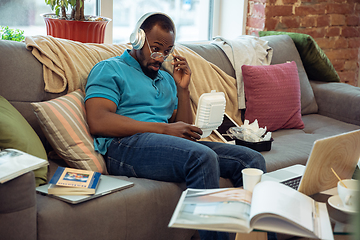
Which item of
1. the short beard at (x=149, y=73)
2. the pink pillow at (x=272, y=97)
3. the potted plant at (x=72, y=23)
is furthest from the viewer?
the pink pillow at (x=272, y=97)

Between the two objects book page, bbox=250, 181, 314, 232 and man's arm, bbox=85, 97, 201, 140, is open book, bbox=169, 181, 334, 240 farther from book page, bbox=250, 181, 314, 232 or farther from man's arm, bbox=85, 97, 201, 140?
man's arm, bbox=85, 97, 201, 140

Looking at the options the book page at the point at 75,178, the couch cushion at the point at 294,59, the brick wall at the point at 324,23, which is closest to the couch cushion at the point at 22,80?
the book page at the point at 75,178

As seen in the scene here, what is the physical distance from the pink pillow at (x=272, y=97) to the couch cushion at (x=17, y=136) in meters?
1.25

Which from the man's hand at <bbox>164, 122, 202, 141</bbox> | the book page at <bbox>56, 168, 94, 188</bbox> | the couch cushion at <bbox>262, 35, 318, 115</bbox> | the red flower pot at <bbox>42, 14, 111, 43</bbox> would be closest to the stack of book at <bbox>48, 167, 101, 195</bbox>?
the book page at <bbox>56, 168, 94, 188</bbox>

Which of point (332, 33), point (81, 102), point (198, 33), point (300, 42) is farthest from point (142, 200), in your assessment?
point (332, 33)

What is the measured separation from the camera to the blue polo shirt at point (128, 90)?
1553mm

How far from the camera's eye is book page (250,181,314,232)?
0.81 metres

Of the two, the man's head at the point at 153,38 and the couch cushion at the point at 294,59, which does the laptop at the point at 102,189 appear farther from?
the couch cushion at the point at 294,59

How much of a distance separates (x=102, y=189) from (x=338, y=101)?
1.79m

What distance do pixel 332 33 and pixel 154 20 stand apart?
2260mm

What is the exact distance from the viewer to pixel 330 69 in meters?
2.63

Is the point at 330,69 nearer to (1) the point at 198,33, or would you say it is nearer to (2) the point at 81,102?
(1) the point at 198,33

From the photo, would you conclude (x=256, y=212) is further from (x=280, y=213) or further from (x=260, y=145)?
(x=260, y=145)

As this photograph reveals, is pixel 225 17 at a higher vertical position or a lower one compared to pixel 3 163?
higher
